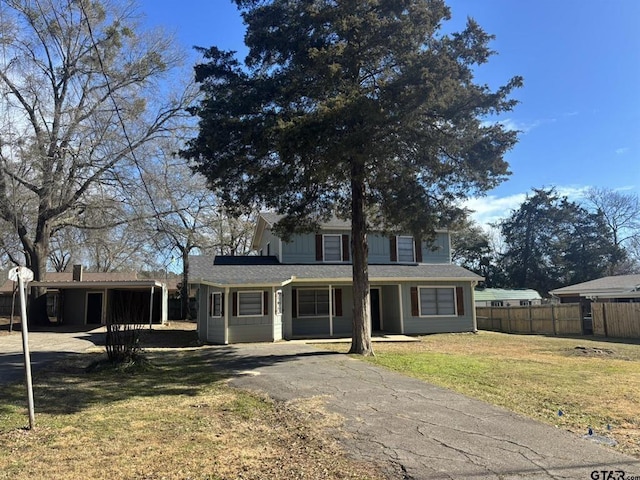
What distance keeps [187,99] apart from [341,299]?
13131 millimetres

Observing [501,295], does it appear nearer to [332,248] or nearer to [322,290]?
[332,248]

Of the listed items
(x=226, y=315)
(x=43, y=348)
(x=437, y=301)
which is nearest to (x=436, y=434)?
(x=226, y=315)

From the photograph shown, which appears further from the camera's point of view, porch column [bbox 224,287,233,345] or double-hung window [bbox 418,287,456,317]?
double-hung window [bbox 418,287,456,317]

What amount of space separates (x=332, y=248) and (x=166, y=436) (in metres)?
16.2

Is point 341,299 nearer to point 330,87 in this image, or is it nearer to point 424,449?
point 330,87

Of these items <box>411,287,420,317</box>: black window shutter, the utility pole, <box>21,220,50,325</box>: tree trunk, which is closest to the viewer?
the utility pole

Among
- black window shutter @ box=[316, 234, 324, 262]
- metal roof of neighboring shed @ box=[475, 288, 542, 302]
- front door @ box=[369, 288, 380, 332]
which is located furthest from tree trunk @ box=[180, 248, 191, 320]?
metal roof of neighboring shed @ box=[475, 288, 542, 302]

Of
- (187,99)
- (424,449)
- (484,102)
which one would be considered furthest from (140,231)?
(424,449)

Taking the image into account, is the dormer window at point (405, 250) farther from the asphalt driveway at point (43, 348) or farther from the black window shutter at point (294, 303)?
the asphalt driveway at point (43, 348)

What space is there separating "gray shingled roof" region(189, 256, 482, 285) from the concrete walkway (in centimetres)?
771

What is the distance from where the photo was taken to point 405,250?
2278 cm

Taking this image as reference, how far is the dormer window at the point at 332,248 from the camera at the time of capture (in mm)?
21453

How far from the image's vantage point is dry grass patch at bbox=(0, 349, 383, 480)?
462 centimetres

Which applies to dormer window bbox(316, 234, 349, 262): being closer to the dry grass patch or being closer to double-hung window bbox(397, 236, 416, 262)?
double-hung window bbox(397, 236, 416, 262)
